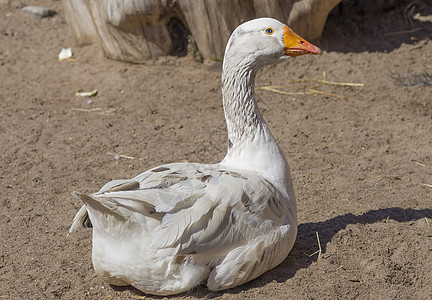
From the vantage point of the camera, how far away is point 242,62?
370 centimetres

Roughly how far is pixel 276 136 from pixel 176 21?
2134 millimetres

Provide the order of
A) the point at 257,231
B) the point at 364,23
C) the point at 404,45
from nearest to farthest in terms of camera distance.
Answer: the point at 257,231
the point at 404,45
the point at 364,23

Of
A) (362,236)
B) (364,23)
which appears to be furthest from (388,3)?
(362,236)

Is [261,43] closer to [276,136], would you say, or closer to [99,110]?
[276,136]

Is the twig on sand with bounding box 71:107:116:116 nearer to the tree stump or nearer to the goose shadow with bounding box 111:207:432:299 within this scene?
the tree stump

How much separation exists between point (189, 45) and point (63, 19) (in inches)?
99.8

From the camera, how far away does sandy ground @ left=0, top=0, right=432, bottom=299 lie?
3.66 meters

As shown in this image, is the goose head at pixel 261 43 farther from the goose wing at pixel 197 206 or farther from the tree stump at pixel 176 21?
the tree stump at pixel 176 21

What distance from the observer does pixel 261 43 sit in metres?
3.67

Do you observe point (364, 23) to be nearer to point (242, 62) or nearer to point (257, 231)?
point (242, 62)

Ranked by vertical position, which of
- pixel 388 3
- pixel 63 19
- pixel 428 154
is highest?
pixel 63 19

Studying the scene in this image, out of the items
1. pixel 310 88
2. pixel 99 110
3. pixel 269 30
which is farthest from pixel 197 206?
pixel 310 88

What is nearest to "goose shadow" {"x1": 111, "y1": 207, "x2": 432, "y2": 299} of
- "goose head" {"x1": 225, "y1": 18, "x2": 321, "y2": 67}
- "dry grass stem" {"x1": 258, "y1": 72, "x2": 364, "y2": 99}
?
"goose head" {"x1": 225, "y1": 18, "x2": 321, "y2": 67}

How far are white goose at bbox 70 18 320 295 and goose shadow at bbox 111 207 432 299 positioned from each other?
9 cm
